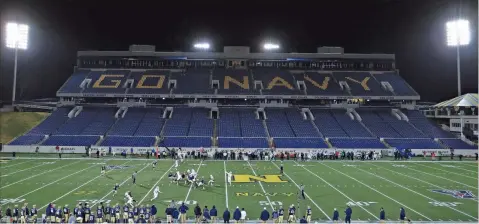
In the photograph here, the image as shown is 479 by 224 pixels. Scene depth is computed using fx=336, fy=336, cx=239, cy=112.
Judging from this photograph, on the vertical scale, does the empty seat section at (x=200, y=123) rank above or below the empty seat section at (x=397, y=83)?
below

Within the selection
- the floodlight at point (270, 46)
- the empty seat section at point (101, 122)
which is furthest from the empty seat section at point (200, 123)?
the floodlight at point (270, 46)

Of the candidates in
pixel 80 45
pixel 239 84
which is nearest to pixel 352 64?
pixel 239 84

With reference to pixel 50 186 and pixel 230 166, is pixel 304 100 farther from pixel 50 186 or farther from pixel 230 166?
pixel 50 186

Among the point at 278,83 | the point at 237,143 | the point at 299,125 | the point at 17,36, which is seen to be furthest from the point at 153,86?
the point at 299,125

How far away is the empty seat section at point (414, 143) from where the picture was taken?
4156 cm

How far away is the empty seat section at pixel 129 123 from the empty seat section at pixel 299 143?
19159 mm

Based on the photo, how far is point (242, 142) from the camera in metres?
42.2

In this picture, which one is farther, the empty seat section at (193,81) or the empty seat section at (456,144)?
the empty seat section at (193,81)

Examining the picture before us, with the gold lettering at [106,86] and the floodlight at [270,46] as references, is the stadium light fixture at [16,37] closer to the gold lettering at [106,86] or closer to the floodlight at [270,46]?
the gold lettering at [106,86]

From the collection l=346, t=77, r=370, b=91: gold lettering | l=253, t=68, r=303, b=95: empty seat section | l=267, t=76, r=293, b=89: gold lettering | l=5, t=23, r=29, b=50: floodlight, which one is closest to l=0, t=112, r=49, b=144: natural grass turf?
l=5, t=23, r=29, b=50: floodlight

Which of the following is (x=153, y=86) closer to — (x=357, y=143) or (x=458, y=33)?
(x=357, y=143)

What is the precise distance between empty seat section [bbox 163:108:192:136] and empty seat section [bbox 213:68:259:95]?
6.55 meters

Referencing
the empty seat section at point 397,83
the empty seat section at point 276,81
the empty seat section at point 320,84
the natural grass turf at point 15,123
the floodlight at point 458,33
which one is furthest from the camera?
the empty seat section at point 320,84

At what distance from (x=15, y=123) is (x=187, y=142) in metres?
24.4
